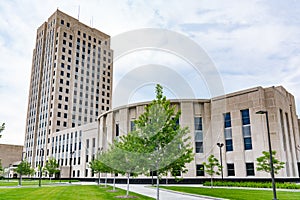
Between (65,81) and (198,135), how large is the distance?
59.4 meters

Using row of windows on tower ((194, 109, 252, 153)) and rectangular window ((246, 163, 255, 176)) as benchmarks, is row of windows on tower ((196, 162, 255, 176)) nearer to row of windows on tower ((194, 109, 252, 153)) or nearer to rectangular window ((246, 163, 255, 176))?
rectangular window ((246, 163, 255, 176))

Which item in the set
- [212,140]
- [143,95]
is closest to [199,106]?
[212,140]

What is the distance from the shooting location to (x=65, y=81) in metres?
92.8

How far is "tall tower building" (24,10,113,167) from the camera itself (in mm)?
90875

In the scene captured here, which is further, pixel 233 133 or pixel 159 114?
pixel 233 133

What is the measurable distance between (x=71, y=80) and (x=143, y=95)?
234ft

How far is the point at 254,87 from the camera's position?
140 feet

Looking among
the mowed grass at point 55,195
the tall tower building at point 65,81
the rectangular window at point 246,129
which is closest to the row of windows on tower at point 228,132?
the rectangular window at point 246,129

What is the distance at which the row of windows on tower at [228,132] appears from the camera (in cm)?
4331

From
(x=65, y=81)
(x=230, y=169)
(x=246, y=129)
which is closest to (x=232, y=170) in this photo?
(x=230, y=169)

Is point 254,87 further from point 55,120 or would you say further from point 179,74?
point 55,120

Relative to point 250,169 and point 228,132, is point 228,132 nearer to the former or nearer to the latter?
point 228,132

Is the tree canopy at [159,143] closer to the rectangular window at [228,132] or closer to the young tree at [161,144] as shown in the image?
the young tree at [161,144]

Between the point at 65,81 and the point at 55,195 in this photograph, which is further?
the point at 65,81
